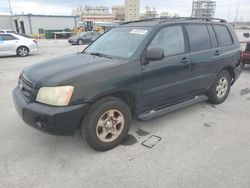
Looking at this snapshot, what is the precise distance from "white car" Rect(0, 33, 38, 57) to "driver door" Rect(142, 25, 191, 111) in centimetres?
1160

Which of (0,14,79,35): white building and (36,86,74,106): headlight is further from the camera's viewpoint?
(0,14,79,35): white building

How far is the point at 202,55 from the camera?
4.20 metres

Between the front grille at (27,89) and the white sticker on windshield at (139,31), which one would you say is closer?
the front grille at (27,89)

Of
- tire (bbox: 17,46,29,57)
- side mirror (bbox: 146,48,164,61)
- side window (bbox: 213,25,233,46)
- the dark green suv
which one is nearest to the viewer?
the dark green suv

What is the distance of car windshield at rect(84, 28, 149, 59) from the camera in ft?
11.3

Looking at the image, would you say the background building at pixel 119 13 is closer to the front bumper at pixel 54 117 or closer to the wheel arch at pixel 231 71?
the wheel arch at pixel 231 71

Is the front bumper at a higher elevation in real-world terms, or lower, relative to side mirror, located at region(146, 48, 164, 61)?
lower

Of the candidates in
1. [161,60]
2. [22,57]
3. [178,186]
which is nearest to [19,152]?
[178,186]

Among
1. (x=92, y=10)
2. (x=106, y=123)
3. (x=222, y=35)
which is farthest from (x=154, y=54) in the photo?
(x=92, y=10)

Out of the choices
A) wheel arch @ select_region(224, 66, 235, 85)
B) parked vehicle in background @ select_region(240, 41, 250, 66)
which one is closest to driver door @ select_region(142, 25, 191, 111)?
wheel arch @ select_region(224, 66, 235, 85)

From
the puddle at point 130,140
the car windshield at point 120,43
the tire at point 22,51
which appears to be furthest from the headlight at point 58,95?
the tire at point 22,51

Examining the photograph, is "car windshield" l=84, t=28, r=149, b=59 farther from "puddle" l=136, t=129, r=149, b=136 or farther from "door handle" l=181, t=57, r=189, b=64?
"puddle" l=136, t=129, r=149, b=136

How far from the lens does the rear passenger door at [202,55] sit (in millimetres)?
4066

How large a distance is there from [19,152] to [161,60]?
245cm
